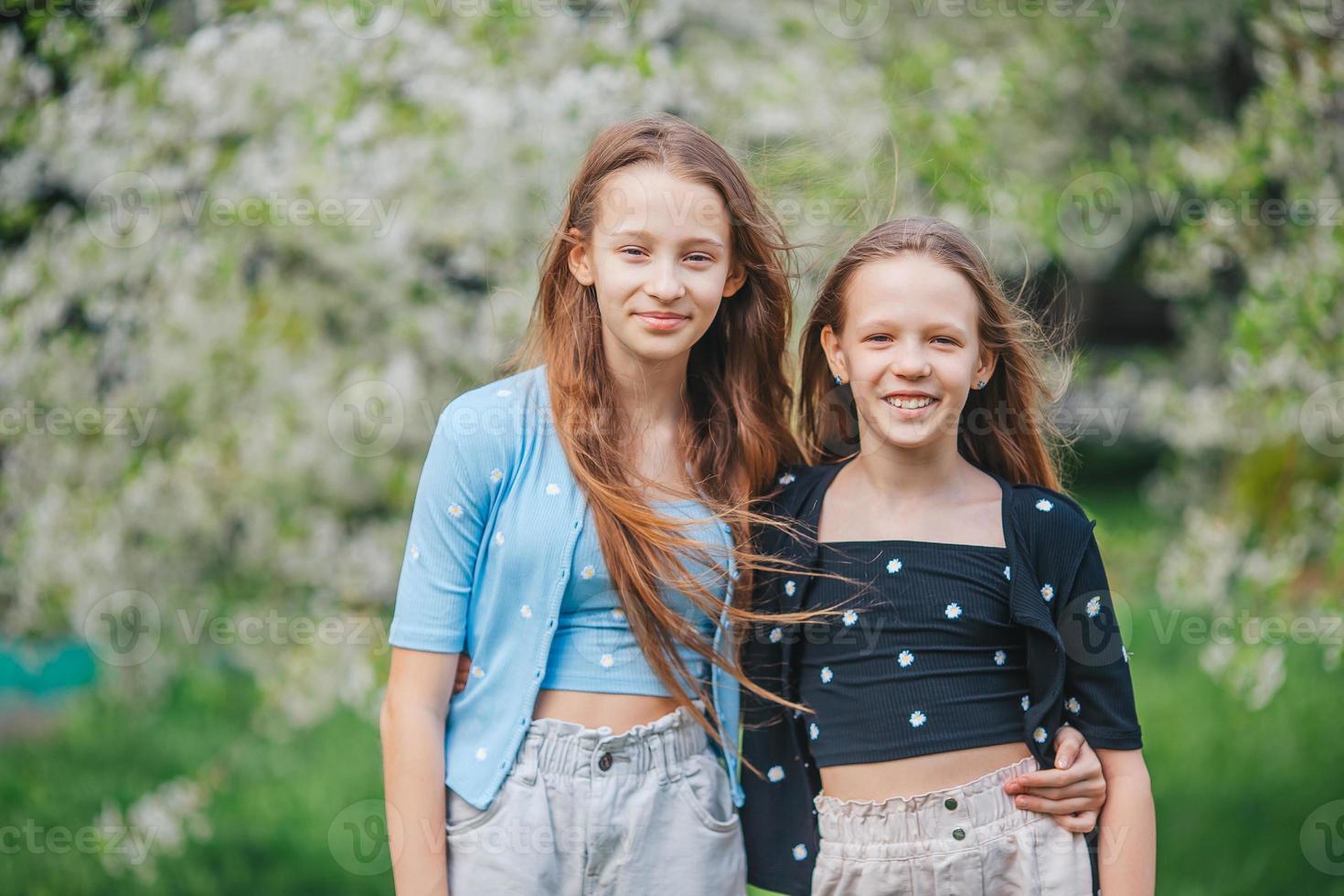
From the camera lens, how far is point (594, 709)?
68.6 inches

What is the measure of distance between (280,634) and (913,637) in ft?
7.22

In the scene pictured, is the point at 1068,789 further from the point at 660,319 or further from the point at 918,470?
the point at 660,319

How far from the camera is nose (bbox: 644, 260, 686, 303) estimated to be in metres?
1.71

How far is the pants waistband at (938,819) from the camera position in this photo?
1646 mm

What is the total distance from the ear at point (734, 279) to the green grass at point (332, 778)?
1.61m

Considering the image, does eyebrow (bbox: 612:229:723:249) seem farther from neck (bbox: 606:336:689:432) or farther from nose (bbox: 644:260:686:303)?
neck (bbox: 606:336:689:432)

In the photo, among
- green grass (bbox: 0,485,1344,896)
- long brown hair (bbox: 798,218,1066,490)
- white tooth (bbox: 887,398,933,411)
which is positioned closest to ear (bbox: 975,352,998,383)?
long brown hair (bbox: 798,218,1066,490)

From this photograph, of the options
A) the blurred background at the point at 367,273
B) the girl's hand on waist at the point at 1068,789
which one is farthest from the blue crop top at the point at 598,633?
the blurred background at the point at 367,273

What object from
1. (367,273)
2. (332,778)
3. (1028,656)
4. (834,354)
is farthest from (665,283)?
(332,778)

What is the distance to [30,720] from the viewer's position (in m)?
4.96

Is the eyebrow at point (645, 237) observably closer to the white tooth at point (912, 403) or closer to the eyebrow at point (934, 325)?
the eyebrow at point (934, 325)

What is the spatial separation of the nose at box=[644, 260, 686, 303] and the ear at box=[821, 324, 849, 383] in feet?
0.95

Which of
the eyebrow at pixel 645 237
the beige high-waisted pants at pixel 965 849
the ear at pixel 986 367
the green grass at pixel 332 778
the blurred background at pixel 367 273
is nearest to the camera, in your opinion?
the beige high-waisted pants at pixel 965 849

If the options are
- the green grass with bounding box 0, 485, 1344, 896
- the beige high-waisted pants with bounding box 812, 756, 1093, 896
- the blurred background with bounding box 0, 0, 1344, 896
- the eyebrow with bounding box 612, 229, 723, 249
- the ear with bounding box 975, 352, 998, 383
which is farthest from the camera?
the green grass with bounding box 0, 485, 1344, 896
